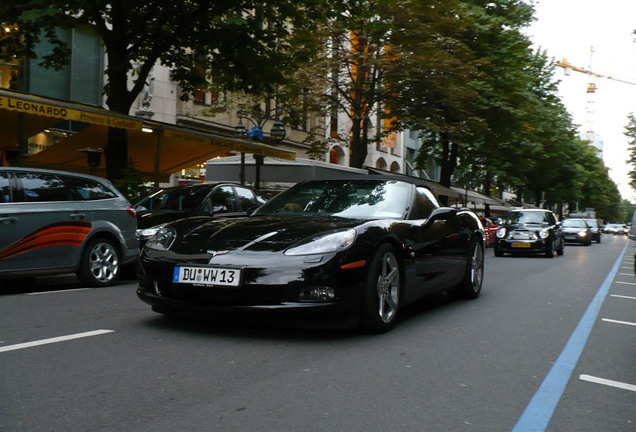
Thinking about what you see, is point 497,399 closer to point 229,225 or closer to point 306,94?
point 229,225

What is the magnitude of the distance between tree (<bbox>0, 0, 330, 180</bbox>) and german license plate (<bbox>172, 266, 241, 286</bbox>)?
886 centimetres

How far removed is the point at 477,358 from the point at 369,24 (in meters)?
12.8

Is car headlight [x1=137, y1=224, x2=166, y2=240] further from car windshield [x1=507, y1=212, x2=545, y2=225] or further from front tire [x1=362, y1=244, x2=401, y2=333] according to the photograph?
car windshield [x1=507, y1=212, x2=545, y2=225]

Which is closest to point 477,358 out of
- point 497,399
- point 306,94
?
point 497,399

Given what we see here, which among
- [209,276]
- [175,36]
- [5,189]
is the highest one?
[175,36]

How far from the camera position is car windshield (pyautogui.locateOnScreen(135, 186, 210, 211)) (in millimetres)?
11109

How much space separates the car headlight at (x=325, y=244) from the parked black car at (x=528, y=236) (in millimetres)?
16172

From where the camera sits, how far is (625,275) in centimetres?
1405

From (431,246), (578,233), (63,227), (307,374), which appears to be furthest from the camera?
(578,233)

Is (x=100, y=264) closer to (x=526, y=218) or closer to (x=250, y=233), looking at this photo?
(x=250, y=233)

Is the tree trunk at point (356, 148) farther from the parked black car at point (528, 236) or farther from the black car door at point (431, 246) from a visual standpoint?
the black car door at point (431, 246)

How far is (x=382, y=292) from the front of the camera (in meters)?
5.60

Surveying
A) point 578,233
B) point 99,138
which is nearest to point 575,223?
point 578,233

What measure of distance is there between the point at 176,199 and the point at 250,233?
6.07 meters
